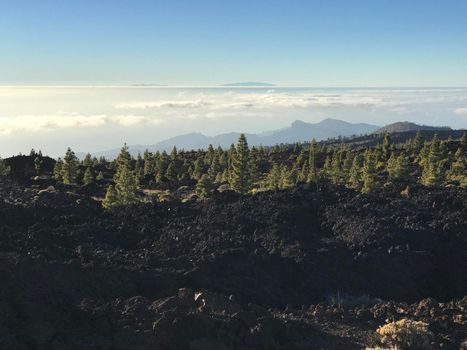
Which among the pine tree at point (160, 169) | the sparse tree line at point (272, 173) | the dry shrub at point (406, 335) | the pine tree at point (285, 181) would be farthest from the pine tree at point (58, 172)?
the dry shrub at point (406, 335)

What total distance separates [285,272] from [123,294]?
30.7ft

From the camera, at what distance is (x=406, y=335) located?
13.4 meters

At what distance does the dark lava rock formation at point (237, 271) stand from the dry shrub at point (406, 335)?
40 centimetres

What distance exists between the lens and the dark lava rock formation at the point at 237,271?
13125 mm

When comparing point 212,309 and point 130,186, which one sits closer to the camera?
point 212,309

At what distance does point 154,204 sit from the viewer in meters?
35.8

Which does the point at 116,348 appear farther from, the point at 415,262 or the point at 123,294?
the point at 415,262

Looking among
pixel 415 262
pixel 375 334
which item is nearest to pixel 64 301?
pixel 375 334

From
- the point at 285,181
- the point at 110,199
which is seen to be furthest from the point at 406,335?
the point at 285,181

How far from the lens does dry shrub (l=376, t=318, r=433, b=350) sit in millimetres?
Answer: 13070

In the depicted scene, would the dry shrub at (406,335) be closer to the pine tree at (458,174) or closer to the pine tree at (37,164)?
the pine tree at (458,174)

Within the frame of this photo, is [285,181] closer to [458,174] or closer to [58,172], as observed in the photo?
[458,174]

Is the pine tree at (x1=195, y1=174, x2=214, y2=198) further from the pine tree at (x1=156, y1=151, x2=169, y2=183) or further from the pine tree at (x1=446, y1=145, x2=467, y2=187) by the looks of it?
the pine tree at (x1=446, y1=145, x2=467, y2=187)

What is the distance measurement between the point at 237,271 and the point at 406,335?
9.92 m
